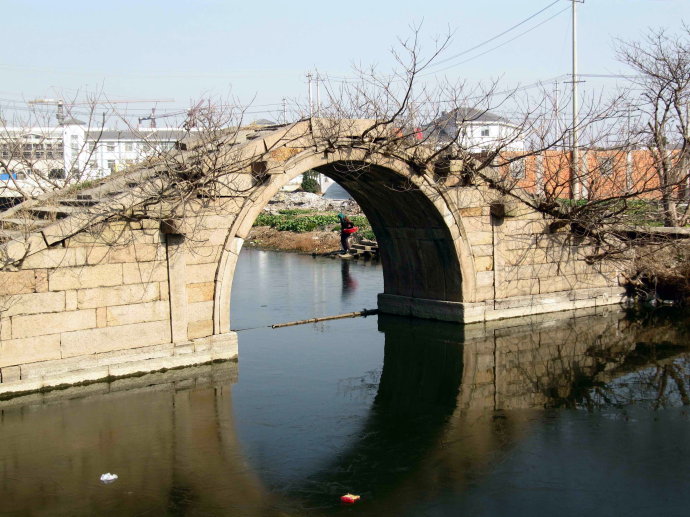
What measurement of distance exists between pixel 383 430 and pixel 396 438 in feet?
1.08

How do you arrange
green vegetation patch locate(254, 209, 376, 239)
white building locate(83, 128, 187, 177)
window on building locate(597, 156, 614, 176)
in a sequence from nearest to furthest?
white building locate(83, 128, 187, 177) → window on building locate(597, 156, 614, 176) → green vegetation patch locate(254, 209, 376, 239)

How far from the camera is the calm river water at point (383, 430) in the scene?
7.73 metres

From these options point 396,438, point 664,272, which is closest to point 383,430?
point 396,438

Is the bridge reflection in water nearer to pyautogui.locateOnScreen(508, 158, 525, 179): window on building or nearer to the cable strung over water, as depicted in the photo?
the cable strung over water

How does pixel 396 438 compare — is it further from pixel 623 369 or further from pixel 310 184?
pixel 310 184

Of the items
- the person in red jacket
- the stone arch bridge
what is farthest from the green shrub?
the stone arch bridge

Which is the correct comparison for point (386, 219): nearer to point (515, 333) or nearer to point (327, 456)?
point (515, 333)

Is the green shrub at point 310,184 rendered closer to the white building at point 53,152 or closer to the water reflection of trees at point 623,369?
the white building at point 53,152

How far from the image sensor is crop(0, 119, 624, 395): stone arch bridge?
1065 centimetres

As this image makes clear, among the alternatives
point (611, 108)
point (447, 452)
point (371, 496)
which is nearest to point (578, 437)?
point (447, 452)

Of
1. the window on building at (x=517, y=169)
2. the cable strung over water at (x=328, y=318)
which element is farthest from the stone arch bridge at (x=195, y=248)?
the cable strung over water at (x=328, y=318)

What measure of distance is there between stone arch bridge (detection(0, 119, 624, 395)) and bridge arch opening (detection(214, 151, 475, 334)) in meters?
0.03

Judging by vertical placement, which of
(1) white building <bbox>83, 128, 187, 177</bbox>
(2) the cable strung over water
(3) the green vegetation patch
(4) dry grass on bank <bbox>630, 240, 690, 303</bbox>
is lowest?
(2) the cable strung over water

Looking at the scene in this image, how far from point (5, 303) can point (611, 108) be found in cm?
1162
